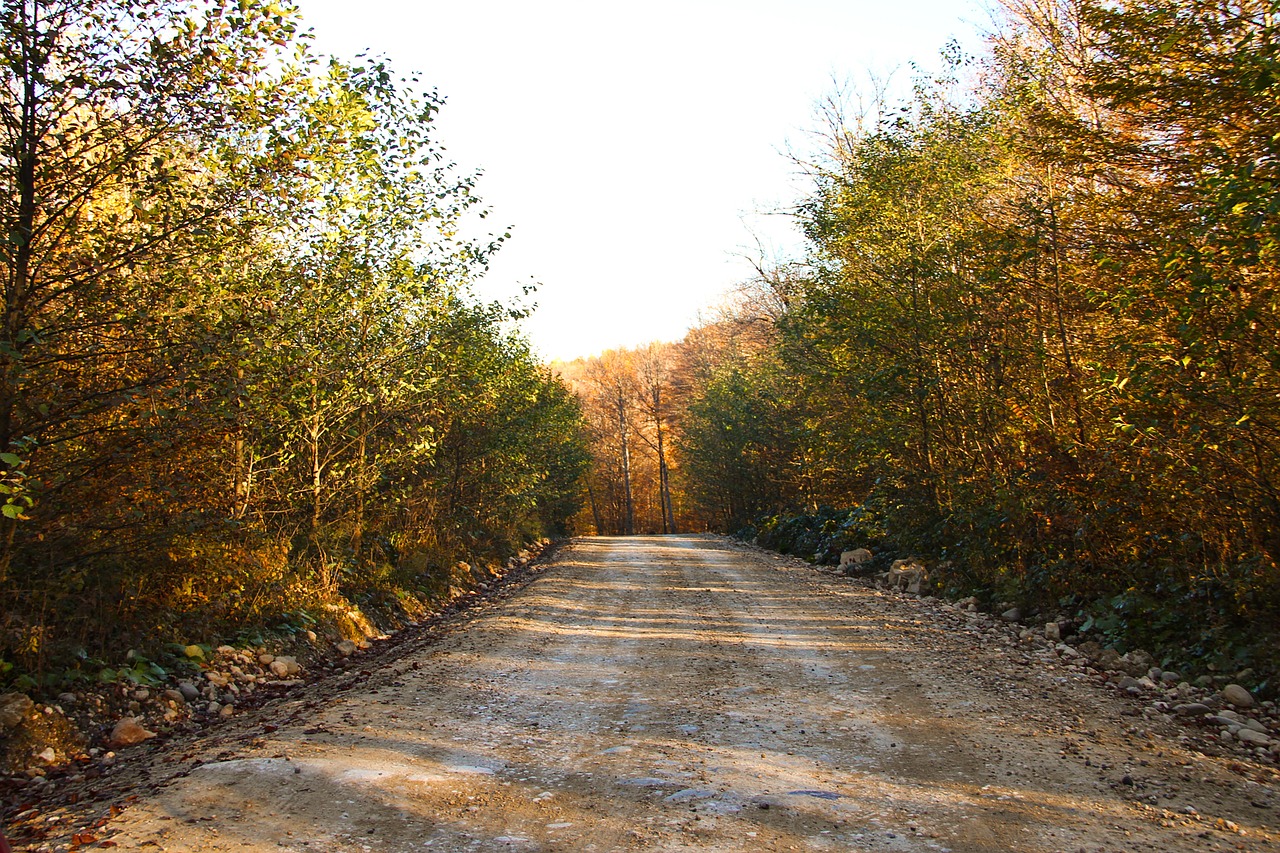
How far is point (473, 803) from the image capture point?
4566 millimetres

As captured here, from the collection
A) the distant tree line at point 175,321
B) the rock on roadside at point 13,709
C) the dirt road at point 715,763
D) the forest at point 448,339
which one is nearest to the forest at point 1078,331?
the forest at point 448,339

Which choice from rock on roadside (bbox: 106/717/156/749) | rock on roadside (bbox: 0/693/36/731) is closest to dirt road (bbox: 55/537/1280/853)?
rock on roadside (bbox: 106/717/156/749)

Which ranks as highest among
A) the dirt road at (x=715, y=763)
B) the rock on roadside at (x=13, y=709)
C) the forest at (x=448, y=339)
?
the forest at (x=448, y=339)

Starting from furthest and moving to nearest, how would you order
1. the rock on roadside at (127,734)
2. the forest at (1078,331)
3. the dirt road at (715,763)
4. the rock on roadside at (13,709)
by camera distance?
the forest at (1078,331) < the rock on roadside at (127,734) < the rock on roadside at (13,709) < the dirt road at (715,763)

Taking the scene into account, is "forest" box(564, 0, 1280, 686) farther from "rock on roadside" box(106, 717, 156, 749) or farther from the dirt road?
"rock on roadside" box(106, 717, 156, 749)

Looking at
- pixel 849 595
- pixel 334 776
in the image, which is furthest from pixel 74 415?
pixel 849 595

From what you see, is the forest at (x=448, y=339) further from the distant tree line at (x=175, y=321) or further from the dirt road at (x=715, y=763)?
the dirt road at (x=715, y=763)

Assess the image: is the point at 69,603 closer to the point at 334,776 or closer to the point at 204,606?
the point at 204,606

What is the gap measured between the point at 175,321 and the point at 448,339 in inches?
234

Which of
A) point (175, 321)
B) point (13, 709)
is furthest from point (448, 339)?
point (13, 709)

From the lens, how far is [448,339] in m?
12.0

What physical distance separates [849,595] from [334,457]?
7.94 meters

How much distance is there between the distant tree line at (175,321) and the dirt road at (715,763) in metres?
1.90

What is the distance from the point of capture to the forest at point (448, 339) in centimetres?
584
